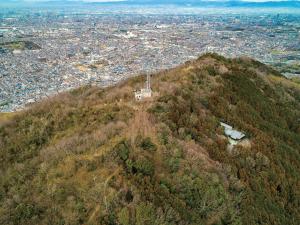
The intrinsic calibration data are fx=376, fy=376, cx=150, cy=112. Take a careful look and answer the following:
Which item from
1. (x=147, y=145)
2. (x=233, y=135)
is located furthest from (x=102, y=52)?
(x=147, y=145)

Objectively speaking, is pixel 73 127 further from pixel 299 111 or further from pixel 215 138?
pixel 299 111

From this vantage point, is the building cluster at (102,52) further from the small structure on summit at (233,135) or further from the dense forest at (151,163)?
the small structure on summit at (233,135)

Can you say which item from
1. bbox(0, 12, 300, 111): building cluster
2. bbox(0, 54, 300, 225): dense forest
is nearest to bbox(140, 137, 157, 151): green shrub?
bbox(0, 54, 300, 225): dense forest

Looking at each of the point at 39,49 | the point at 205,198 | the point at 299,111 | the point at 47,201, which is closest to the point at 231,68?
the point at 299,111

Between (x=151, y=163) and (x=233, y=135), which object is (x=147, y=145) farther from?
(x=233, y=135)

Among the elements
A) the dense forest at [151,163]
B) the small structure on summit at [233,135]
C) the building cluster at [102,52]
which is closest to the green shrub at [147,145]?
the dense forest at [151,163]
